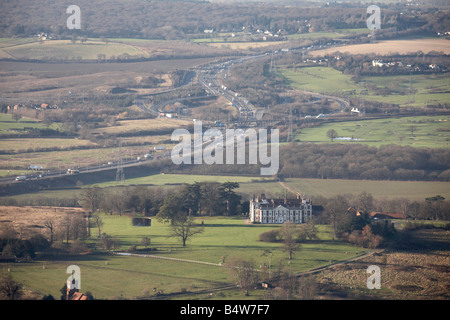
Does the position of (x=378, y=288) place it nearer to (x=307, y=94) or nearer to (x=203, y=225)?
(x=203, y=225)

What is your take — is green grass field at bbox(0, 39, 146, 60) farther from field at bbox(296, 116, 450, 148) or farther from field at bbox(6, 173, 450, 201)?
field at bbox(6, 173, 450, 201)

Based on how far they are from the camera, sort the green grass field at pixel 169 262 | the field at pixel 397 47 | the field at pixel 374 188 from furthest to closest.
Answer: the field at pixel 397 47, the field at pixel 374 188, the green grass field at pixel 169 262

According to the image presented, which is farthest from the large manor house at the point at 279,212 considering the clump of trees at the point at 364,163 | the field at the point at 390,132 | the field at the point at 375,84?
the field at the point at 375,84

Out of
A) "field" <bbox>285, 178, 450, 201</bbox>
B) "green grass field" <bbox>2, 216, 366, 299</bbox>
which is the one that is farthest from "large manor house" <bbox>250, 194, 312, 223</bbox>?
"field" <bbox>285, 178, 450, 201</bbox>

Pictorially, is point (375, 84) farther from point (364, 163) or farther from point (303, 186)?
point (303, 186)

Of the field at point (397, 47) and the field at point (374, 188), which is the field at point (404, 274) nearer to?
the field at point (374, 188)

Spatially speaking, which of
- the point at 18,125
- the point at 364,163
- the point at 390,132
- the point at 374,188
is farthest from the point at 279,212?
the point at 18,125

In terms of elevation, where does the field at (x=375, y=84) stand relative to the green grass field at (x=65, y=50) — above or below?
below
